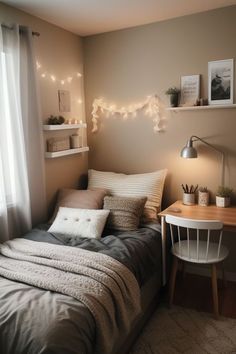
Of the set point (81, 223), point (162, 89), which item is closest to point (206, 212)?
point (81, 223)

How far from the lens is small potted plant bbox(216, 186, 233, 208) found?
8.95 ft

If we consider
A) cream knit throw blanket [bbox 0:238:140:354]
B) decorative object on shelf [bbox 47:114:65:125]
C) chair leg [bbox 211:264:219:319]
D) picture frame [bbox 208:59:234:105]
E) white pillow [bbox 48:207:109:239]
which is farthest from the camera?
decorative object on shelf [bbox 47:114:65:125]

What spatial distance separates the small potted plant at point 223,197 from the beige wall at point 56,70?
59.8 inches

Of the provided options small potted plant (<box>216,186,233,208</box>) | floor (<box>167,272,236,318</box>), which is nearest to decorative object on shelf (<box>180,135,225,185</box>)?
small potted plant (<box>216,186,233,208</box>)

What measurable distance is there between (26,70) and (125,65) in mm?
1062

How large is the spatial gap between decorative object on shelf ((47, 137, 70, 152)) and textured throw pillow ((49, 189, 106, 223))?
1.43ft

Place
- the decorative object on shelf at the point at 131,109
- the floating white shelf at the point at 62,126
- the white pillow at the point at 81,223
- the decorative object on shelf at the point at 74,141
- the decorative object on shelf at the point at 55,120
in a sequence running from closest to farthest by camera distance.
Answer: the white pillow at the point at 81,223
the floating white shelf at the point at 62,126
the decorative object on shelf at the point at 55,120
the decorative object on shelf at the point at 131,109
the decorative object on shelf at the point at 74,141

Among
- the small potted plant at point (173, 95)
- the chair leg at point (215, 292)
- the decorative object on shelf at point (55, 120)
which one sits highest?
the small potted plant at point (173, 95)

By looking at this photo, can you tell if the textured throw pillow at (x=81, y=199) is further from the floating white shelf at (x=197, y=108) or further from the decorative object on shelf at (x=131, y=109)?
the floating white shelf at (x=197, y=108)

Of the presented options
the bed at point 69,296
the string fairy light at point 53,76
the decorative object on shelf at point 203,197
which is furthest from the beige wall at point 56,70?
the decorative object on shelf at point 203,197

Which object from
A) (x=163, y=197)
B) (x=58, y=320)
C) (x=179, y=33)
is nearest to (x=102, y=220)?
(x=163, y=197)

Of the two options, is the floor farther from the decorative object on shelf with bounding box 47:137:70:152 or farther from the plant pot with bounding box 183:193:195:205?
the decorative object on shelf with bounding box 47:137:70:152

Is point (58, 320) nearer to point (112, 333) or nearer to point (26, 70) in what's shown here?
point (112, 333)

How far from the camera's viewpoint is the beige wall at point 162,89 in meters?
2.74
